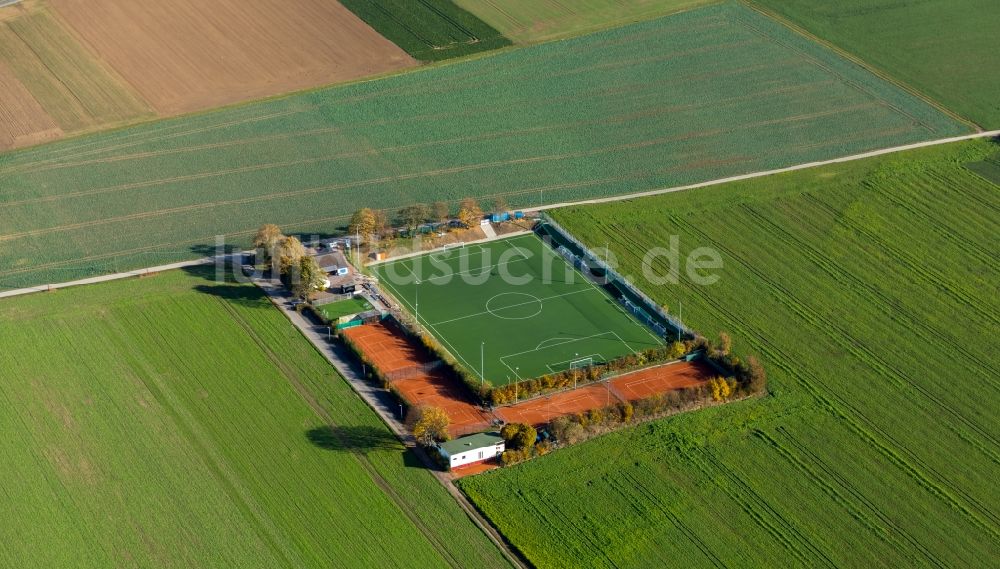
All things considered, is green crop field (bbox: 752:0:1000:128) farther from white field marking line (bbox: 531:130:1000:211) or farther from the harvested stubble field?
the harvested stubble field

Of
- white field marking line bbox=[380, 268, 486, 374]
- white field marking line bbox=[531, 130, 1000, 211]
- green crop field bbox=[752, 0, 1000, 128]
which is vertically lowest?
white field marking line bbox=[380, 268, 486, 374]

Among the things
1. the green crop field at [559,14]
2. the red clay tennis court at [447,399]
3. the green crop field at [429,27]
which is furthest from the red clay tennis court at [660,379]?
the green crop field at [559,14]

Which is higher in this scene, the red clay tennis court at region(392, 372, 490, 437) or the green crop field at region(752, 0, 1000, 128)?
the green crop field at region(752, 0, 1000, 128)

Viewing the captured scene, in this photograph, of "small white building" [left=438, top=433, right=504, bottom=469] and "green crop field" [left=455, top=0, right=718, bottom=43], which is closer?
"small white building" [left=438, top=433, right=504, bottom=469]

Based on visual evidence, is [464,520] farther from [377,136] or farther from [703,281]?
[377,136]

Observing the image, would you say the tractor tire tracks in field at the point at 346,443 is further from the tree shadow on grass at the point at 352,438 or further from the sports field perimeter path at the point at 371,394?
the sports field perimeter path at the point at 371,394

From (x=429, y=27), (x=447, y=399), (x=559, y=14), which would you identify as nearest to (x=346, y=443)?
(x=447, y=399)

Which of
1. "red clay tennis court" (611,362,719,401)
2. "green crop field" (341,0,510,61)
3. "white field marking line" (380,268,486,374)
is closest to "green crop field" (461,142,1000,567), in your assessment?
"red clay tennis court" (611,362,719,401)
